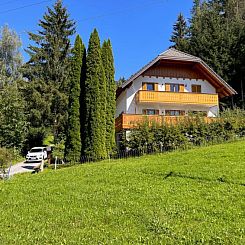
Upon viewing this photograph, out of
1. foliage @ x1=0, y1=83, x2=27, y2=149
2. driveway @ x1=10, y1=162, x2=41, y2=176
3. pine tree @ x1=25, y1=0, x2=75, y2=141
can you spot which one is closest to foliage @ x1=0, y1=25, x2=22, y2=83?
pine tree @ x1=25, y1=0, x2=75, y2=141

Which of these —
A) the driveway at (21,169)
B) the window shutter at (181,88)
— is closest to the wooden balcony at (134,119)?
the window shutter at (181,88)

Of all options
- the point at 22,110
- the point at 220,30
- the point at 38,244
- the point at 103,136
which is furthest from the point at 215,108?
the point at 38,244

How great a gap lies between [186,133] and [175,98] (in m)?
6.71

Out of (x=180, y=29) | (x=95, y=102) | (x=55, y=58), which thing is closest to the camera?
(x=95, y=102)

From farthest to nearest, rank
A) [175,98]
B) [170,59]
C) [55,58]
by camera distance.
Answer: [55,58] → [170,59] → [175,98]

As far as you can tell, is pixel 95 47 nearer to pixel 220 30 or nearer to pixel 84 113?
pixel 84 113

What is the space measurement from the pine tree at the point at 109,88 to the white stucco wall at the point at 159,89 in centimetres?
424

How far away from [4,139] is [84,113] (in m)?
13.6

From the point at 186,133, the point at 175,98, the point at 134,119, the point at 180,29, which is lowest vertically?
the point at 186,133

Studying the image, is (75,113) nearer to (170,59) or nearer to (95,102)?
(95,102)

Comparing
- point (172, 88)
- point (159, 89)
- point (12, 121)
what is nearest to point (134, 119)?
point (159, 89)

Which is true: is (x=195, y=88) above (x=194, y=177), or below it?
above

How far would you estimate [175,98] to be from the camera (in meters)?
25.8

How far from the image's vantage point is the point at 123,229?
640 centimetres
